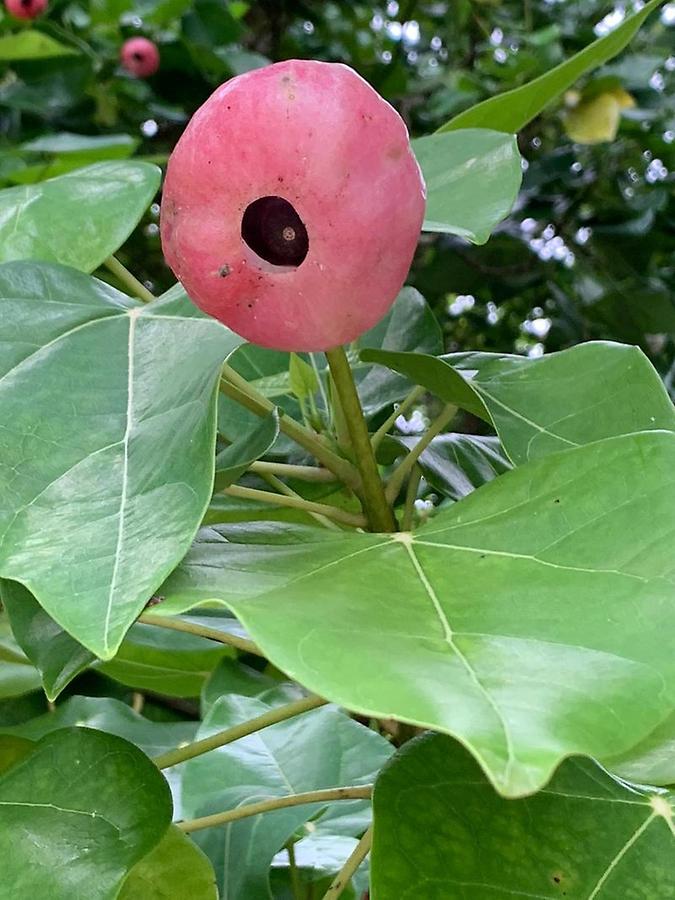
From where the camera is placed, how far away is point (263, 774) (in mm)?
871

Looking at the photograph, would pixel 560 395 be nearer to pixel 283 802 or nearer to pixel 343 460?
pixel 343 460

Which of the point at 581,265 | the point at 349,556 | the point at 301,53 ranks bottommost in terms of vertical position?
the point at 581,265

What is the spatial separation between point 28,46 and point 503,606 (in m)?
1.82

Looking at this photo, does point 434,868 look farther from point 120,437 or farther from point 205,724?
point 205,724

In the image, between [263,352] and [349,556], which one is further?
[263,352]

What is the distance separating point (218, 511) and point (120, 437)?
0.65 ft

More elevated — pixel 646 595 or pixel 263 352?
pixel 646 595

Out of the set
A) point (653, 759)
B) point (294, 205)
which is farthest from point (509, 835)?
point (294, 205)

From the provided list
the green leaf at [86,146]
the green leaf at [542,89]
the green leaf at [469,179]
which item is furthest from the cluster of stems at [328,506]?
the green leaf at [86,146]

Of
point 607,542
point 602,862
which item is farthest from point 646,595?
point 602,862

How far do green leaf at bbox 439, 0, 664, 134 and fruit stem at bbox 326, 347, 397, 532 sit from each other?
10.1 inches

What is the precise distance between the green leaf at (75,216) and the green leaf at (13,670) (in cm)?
25

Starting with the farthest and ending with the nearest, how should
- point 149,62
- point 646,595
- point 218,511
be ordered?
point 149,62, point 218,511, point 646,595

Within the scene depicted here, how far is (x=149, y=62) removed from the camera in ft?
7.06
